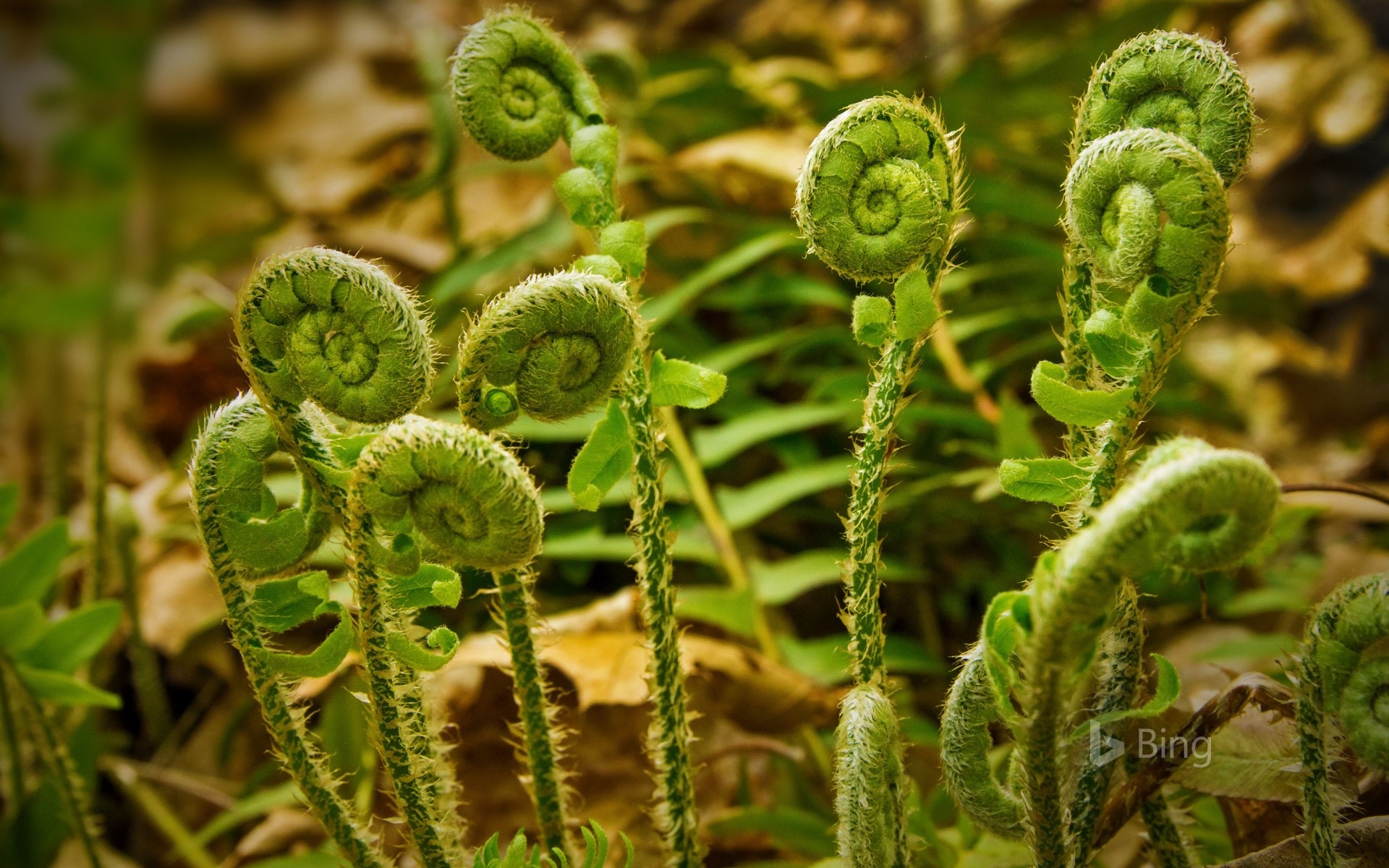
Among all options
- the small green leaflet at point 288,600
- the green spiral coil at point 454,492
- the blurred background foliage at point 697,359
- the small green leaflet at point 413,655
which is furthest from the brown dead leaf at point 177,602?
the green spiral coil at point 454,492

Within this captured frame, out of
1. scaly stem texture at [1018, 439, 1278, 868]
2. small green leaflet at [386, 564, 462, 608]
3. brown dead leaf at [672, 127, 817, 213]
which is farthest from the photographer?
brown dead leaf at [672, 127, 817, 213]

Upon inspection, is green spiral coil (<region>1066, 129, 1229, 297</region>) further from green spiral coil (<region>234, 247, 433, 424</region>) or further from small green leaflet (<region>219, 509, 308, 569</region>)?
small green leaflet (<region>219, 509, 308, 569</region>)

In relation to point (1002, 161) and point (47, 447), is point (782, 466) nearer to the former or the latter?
point (1002, 161)

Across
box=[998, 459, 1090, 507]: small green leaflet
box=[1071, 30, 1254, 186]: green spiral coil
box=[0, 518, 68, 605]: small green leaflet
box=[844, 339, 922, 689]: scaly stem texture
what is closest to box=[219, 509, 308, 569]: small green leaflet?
box=[844, 339, 922, 689]: scaly stem texture

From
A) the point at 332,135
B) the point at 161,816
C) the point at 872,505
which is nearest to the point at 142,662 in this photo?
the point at 161,816

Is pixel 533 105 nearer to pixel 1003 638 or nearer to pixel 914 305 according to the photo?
pixel 914 305

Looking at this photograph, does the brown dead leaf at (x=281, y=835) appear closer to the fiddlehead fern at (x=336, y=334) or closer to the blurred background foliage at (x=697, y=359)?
the blurred background foliage at (x=697, y=359)
